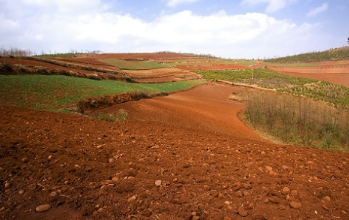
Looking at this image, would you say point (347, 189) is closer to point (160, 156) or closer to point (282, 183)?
point (282, 183)

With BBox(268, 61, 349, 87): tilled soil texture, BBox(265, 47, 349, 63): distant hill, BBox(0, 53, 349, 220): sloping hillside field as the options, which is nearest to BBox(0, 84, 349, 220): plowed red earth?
BBox(0, 53, 349, 220): sloping hillside field

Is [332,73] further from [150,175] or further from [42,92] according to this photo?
[150,175]

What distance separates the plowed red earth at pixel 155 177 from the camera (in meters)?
3.58

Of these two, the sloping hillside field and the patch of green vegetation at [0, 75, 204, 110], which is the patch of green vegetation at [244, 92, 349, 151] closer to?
the sloping hillside field

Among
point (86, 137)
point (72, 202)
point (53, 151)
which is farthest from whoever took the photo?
point (86, 137)

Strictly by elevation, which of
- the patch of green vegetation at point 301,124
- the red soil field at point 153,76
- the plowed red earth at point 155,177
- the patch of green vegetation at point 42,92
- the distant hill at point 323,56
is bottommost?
the patch of green vegetation at point 301,124

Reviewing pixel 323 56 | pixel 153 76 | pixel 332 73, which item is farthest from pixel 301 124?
pixel 323 56

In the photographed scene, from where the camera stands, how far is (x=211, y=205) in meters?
3.74

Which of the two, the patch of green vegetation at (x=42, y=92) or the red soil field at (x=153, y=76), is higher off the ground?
the red soil field at (x=153, y=76)

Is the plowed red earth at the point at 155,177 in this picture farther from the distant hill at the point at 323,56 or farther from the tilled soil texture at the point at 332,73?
the distant hill at the point at 323,56

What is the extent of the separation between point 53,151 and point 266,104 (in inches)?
644

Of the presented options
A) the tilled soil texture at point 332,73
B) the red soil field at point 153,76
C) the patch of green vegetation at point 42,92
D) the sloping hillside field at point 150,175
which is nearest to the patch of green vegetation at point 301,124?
the sloping hillside field at point 150,175

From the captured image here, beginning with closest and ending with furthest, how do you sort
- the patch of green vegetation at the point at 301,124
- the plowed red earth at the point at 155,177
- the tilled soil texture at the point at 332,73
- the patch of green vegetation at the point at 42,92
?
the plowed red earth at the point at 155,177, the patch of green vegetation at the point at 42,92, the patch of green vegetation at the point at 301,124, the tilled soil texture at the point at 332,73

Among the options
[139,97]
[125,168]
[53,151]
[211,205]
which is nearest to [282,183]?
[211,205]
